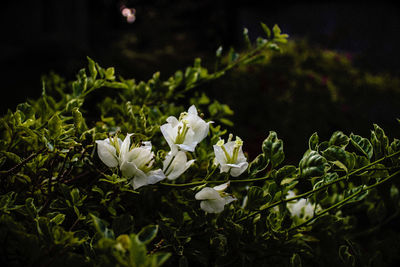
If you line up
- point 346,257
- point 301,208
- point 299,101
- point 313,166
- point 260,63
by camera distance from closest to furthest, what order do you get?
point 313,166 → point 346,257 → point 301,208 → point 260,63 → point 299,101

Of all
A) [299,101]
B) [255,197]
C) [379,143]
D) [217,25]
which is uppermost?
[379,143]

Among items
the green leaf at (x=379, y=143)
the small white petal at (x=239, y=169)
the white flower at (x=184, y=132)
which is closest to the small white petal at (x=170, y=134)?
the white flower at (x=184, y=132)

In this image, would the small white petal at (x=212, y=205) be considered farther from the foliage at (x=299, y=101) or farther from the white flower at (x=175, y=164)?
the foliage at (x=299, y=101)

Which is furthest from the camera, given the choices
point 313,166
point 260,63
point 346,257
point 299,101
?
point 299,101

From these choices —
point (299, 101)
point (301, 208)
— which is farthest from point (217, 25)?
point (301, 208)

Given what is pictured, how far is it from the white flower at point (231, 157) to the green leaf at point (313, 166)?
95mm

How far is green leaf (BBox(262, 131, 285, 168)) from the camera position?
0.56 metres

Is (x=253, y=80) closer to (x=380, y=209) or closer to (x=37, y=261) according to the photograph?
(x=380, y=209)

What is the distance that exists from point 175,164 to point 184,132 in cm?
6

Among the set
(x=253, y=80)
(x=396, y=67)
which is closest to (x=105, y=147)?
(x=253, y=80)

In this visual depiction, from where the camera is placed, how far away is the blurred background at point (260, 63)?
354 cm

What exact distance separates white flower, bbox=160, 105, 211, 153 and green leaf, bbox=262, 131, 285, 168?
0.36 ft

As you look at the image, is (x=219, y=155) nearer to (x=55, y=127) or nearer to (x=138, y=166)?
(x=138, y=166)

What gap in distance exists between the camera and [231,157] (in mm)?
582
